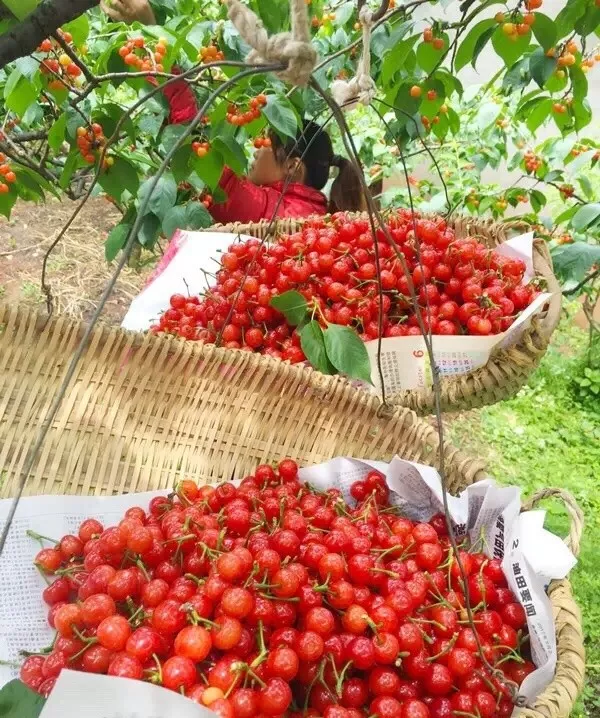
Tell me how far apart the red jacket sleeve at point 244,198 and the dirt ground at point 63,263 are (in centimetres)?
77

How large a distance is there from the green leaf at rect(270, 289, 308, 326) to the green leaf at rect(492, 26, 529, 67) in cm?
59

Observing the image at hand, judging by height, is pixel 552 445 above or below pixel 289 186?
below

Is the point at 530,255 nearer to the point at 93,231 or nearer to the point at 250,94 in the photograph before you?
the point at 250,94

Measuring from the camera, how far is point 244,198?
2.25m

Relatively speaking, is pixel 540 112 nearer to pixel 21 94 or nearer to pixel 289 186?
pixel 289 186

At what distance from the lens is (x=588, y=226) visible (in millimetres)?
1668

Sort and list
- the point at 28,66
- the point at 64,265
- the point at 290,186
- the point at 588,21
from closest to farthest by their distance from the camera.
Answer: the point at 588,21
the point at 28,66
the point at 290,186
the point at 64,265

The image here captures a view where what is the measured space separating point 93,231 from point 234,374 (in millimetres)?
2844

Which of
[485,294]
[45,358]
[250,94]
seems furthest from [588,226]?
[45,358]

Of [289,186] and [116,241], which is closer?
[116,241]

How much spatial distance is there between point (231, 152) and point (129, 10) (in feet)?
1.43

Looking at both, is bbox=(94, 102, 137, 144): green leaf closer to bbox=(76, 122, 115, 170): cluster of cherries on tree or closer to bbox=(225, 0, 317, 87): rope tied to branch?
bbox=(76, 122, 115, 170): cluster of cherries on tree

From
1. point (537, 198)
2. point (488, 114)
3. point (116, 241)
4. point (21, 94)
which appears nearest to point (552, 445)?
point (537, 198)

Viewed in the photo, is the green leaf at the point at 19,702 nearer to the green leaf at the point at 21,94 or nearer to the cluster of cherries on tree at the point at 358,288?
the cluster of cherries on tree at the point at 358,288
